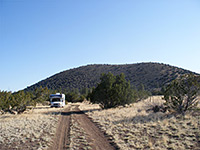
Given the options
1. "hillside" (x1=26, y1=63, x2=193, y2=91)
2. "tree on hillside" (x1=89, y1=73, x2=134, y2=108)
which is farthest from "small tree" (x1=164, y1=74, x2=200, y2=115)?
"hillside" (x1=26, y1=63, x2=193, y2=91)

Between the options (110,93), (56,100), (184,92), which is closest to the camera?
(184,92)

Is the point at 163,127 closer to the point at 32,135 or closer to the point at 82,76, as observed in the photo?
the point at 32,135

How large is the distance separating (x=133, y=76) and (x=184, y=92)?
3018 inches

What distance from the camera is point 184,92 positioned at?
1872cm

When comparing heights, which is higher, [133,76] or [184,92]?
[133,76]

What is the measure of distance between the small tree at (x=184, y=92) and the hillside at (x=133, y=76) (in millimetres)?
57724

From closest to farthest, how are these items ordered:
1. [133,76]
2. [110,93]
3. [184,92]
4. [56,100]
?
1. [184,92]
2. [110,93]
3. [56,100]
4. [133,76]

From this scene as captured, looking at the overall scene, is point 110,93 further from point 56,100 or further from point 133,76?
point 133,76

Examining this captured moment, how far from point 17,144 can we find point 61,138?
257cm

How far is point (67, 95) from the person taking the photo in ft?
238

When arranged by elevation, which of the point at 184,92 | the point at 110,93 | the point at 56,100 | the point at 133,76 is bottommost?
the point at 56,100

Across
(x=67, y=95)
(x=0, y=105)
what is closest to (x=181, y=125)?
(x=0, y=105)

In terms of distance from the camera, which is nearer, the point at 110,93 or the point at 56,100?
the point at 110,93

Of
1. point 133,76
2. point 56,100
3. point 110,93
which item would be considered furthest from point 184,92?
point 133,76
